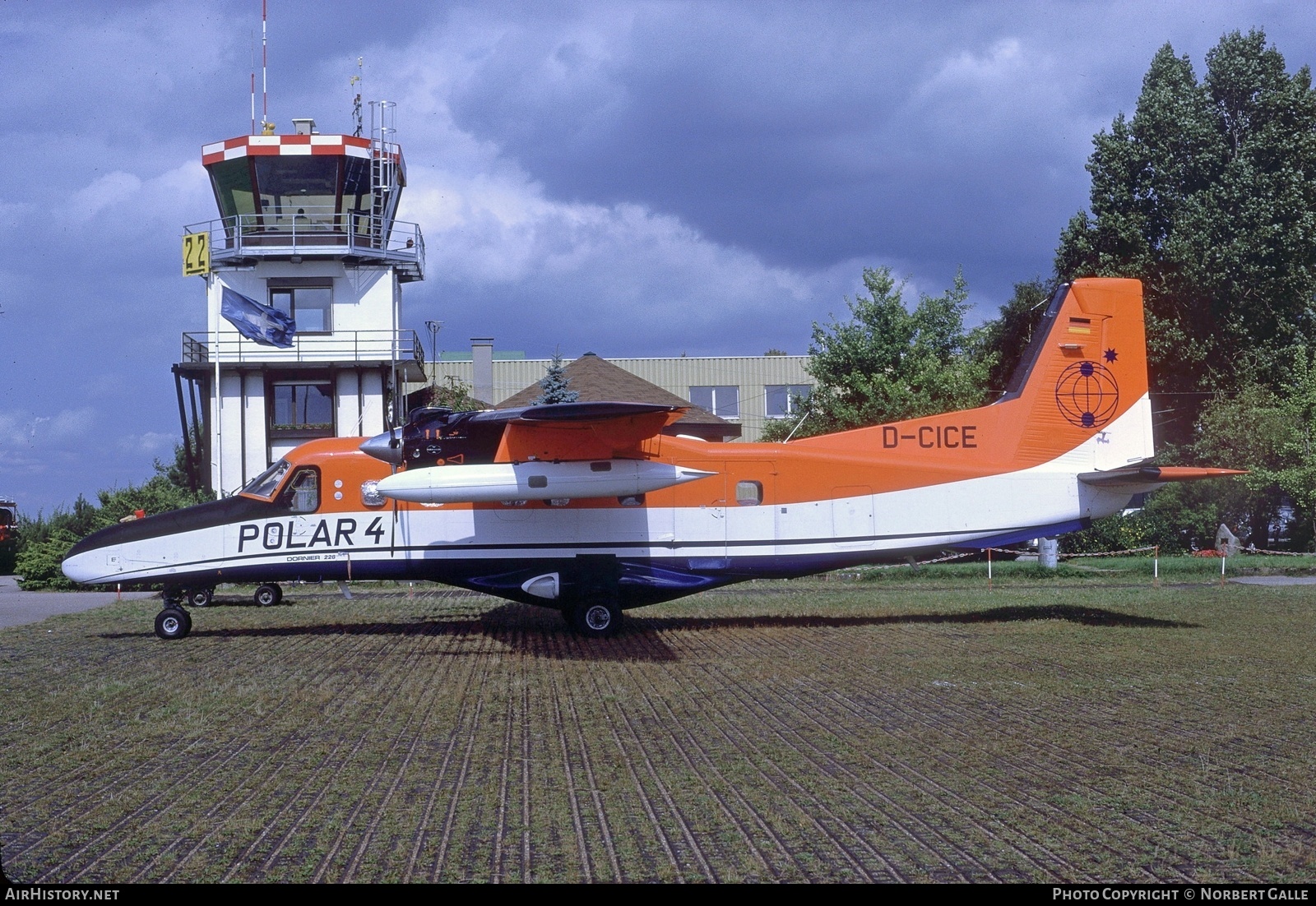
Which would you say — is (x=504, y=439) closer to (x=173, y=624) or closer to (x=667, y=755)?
(x=173, y=624)

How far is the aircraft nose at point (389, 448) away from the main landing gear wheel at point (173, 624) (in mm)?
4047

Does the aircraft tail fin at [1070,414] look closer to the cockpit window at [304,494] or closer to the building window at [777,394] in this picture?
the cockpit window at [304,494]

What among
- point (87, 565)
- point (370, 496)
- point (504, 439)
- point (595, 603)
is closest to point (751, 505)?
point (595, 603)

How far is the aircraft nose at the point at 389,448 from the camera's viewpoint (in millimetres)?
15656

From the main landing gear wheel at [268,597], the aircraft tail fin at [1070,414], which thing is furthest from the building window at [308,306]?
the aircraft tail fin at [1070,414]

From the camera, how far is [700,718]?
402 inches

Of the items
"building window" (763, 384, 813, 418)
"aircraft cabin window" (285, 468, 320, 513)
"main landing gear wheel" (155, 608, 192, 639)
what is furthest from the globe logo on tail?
"building window" (763, 384, 813, 418)

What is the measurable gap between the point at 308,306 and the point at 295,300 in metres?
0.41

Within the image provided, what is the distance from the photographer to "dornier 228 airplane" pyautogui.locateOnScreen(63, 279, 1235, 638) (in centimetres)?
1573

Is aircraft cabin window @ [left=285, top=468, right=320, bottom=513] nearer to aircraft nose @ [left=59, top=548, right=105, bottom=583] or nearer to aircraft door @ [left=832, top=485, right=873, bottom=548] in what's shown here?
aircraft nose @ [left=59, top=548, right=105, bottom=583]

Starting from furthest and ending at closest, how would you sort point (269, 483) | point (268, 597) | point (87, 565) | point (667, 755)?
point (268, 597) → point (269, 483) → point (87, 565) → point (667, 755)

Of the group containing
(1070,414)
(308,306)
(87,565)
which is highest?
(308,306)

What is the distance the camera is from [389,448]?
1565cm

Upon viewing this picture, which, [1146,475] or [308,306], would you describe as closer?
[1146,475]
